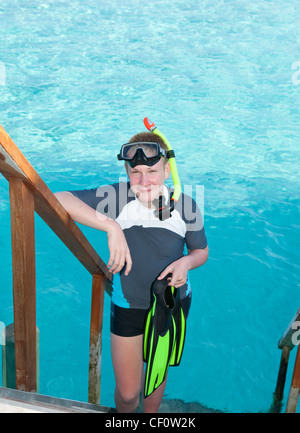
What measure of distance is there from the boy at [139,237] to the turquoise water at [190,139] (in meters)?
1.45

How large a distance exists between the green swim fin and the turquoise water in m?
1.53

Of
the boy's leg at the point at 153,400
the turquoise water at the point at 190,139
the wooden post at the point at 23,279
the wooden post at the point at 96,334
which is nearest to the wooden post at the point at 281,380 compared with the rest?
the turquoise water at the point at 190,139

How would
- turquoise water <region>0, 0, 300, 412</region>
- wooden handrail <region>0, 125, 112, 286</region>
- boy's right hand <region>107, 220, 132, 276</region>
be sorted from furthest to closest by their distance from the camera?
turquoise water <region>0, 0, 300, 412</region> < boy's right hand <region>107, 220, 132, 276</region> < wooden handrail <region>0, 125, 112, 286</region>

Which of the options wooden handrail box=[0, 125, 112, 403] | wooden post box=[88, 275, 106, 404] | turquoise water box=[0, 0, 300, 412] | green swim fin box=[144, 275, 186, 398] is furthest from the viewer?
turquoise water box=[0, 0, 300, 412]

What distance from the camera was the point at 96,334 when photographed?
271cm

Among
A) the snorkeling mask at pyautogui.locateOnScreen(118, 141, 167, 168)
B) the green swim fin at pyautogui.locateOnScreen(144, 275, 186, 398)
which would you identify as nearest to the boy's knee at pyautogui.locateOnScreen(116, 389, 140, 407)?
the green swim fin at pyautogui.locateOnScreen(144, 275, 186, 398)

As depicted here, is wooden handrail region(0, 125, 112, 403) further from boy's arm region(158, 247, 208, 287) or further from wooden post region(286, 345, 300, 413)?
wooden post region(286, 345, 300, 413)

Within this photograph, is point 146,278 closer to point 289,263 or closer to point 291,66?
point 289,263

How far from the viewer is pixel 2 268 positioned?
16.6 feet

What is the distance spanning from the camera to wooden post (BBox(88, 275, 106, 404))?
2.59 meters

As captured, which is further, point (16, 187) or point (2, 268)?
point (2, 268)
